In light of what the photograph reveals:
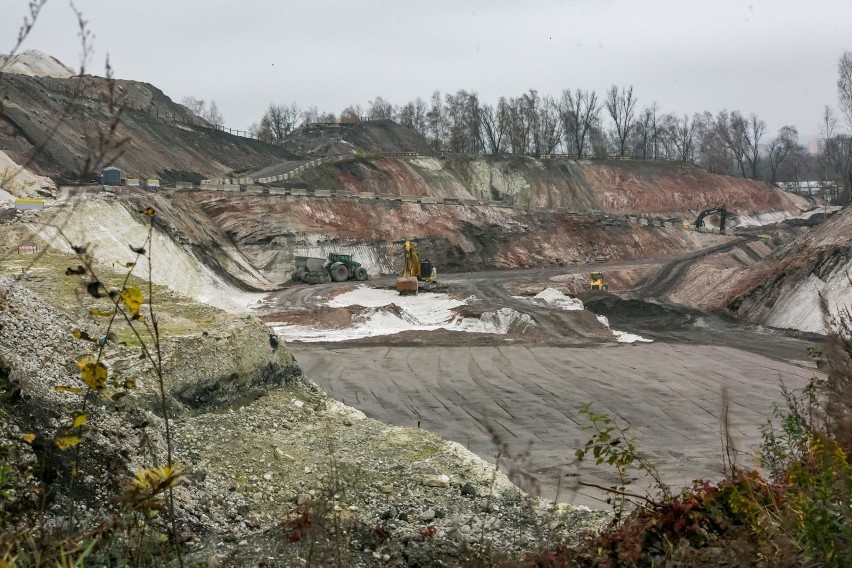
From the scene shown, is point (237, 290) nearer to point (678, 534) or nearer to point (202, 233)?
point (202, 233)

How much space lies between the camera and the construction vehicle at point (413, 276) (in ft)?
125

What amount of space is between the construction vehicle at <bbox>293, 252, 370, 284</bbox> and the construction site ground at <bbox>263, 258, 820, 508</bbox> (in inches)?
262

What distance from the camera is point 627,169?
277 ft

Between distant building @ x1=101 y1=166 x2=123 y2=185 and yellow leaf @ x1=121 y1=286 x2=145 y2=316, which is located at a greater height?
distant building @ x1=101 y1=166 x2=123 y2=185

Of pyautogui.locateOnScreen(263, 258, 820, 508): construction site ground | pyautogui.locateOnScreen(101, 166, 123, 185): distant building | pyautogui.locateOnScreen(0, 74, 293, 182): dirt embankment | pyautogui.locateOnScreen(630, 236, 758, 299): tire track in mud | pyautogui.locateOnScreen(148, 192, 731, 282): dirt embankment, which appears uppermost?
pyautogui.locateOnScreen(0, 74, 293, 182): dirt embankment

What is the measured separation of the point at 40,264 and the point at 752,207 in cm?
8292

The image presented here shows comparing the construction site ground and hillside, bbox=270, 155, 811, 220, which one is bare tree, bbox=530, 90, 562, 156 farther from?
the construction site ground

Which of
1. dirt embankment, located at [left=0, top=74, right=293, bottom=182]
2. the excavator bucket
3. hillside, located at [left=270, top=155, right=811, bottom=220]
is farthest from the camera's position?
hillside, located at [left=270, top=155, right=811, bottom=220]

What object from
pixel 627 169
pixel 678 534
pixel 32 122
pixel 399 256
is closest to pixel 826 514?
pixel 678 534

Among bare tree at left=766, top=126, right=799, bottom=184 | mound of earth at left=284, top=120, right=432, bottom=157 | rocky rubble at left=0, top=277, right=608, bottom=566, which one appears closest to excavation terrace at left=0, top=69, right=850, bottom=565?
rocky rubble at left=0, top=277, right=608, bottom=566

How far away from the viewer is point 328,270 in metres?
43.8

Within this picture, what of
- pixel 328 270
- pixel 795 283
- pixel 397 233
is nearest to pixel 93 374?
Result: pixel 795 283

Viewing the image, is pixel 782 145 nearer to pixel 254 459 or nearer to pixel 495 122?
pixel 495 122

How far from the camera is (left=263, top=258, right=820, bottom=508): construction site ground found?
48.3ft
